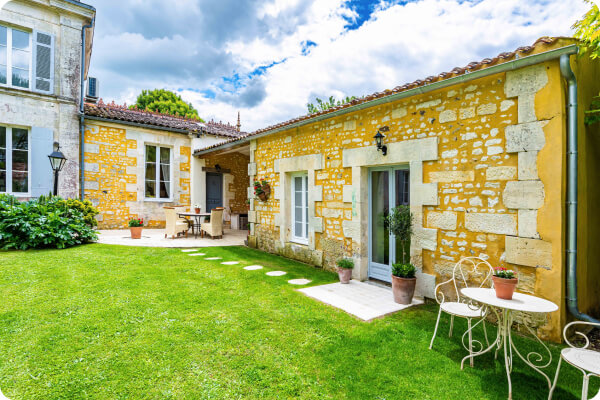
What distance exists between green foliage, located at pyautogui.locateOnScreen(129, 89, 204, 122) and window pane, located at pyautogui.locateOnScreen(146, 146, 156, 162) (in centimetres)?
1299

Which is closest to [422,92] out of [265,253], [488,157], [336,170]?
[488,157]

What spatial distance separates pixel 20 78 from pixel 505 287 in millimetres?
11655

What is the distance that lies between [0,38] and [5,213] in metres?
5.28

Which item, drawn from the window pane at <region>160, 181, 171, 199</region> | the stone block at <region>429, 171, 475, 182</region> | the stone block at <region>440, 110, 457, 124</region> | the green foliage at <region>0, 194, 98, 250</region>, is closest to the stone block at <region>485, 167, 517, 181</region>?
the stone block at <region>429, 171, 475, 182</region>

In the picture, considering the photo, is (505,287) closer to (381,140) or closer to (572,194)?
(572,194)

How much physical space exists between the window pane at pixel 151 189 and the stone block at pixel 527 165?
10.2 meters

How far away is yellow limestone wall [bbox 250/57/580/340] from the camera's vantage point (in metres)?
2.79

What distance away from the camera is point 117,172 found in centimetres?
918

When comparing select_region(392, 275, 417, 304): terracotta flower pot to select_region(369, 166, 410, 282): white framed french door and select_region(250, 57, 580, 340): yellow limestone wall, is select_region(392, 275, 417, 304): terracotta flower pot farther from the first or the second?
select_region(369, 166, 410, 282): white framed french door

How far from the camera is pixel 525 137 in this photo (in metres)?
2.94

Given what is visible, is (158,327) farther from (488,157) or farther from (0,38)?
(0,38)

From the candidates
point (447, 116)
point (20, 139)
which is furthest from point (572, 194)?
point (20, 139)

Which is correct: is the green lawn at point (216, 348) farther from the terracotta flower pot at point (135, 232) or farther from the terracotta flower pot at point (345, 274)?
the terracotta flower pot at point (135, 232)

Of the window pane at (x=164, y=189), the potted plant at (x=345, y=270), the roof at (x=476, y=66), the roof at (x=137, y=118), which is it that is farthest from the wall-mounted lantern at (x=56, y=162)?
the potted plant at (x=345, y=270)
